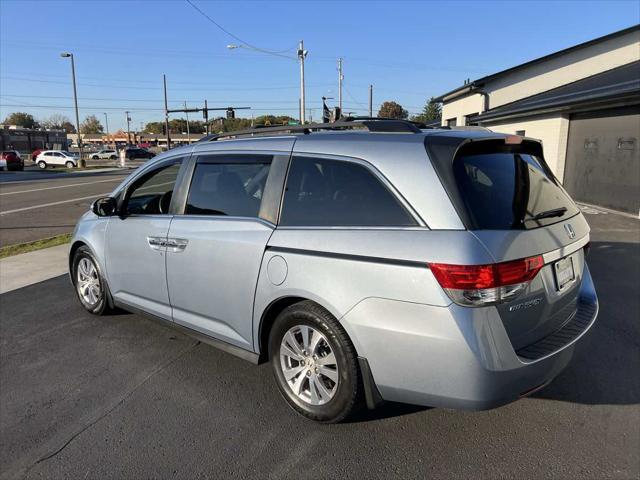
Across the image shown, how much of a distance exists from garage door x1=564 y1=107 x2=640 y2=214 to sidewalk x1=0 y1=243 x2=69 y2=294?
1204 cm

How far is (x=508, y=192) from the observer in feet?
8.76

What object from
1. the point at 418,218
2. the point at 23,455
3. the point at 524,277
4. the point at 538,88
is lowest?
the point at 23,455

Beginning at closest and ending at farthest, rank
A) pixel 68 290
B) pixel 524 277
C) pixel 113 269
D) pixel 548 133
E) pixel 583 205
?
pixel 524 277 < pixel 113 269 < pixel 68 290 < pixel 583 205 < pixel 548 133

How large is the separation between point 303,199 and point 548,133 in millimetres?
14758

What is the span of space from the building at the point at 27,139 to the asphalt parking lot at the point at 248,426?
90875mm

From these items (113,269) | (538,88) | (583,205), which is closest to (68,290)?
(113,269)

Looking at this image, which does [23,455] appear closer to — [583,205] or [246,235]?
[246,235]

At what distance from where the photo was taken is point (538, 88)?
66.1 ft

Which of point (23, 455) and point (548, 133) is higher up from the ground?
point (548, 133)

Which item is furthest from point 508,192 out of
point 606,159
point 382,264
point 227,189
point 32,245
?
point 606,159

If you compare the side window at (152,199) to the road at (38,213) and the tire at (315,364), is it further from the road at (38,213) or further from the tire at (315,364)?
the road at (38,213)

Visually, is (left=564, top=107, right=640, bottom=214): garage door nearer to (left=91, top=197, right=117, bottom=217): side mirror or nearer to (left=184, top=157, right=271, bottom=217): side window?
(left=184, top=157, right=271, bottom=217): side window

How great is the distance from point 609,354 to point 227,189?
3.33 metres

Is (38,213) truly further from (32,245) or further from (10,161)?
(10,161)
